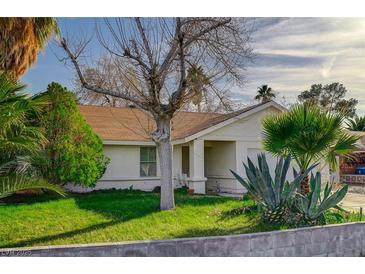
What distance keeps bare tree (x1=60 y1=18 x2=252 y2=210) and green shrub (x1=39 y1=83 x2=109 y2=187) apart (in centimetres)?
199

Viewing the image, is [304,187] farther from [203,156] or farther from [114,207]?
[203,156]

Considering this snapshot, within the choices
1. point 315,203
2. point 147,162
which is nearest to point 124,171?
point 147,162

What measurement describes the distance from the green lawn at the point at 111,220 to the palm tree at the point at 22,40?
9.90 feet

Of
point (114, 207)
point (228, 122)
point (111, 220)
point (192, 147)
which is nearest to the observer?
point (111, 220)

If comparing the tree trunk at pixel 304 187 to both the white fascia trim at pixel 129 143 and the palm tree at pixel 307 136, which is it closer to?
the palm tree at pixel 307 136

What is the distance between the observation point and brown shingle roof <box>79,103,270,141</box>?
12.9m

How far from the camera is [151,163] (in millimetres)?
13672

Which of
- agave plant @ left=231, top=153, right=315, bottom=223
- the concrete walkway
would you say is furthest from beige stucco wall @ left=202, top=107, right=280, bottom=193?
agave plant @ left=231, top=153, right=315, bottom=223

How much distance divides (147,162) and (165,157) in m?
5.10

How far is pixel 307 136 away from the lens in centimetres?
802

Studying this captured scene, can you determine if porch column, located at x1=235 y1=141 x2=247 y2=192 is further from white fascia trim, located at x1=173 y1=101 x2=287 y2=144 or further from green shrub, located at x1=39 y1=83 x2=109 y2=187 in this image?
green shrub, located at x1=39 y1=83 x2=109 y2=187

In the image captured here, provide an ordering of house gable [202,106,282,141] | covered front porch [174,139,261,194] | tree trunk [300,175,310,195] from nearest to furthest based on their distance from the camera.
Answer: tree trunk [300,175,310,195] → covered front porch [174,139,261,194] → house gable [202,106,282,141]

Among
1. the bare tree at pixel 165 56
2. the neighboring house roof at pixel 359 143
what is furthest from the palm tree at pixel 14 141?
the neighboring house roof at pixel 359 143
